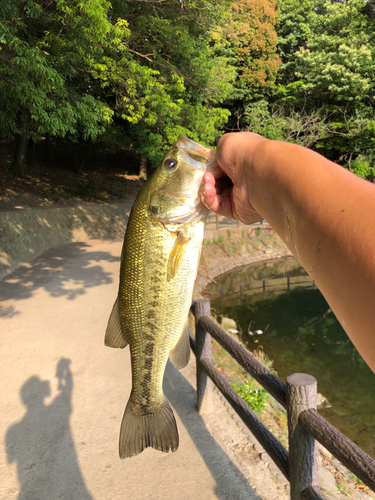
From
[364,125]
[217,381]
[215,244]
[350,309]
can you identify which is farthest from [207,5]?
[364,125]

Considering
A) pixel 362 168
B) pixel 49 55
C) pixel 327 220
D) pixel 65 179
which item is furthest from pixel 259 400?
pixel 362 168

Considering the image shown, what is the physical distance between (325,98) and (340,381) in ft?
66.7

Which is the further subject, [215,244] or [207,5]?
[215,244]

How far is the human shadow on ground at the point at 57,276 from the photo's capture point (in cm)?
866

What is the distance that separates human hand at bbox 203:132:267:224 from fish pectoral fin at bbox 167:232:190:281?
19 centimetres

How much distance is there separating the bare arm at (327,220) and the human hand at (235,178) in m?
0.06

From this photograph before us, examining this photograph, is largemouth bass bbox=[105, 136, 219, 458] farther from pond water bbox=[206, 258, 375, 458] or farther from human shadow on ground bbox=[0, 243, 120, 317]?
human shadow on ground bbox=[0, 243, 120, 317]

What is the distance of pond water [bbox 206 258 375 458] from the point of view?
7.12m

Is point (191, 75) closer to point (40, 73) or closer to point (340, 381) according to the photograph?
point (40, 73)

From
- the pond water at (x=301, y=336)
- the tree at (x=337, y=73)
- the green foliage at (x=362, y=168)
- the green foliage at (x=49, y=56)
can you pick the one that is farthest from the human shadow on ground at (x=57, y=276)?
the tree at (x=337, y=73)

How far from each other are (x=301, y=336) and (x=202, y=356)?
22.7 ft

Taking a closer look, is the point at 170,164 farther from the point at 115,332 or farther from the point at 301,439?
the point at 301,439

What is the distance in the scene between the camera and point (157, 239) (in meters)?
1.56

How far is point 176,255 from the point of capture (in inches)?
59.7
